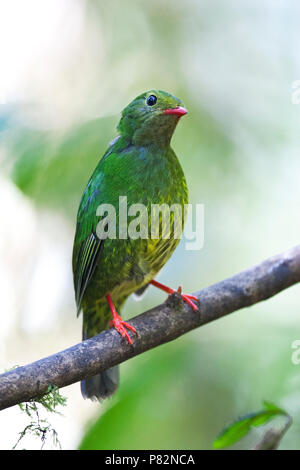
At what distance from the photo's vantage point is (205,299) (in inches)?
145

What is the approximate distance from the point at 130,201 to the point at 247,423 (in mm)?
1587

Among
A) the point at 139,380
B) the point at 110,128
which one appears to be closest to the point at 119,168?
the point at 110,128

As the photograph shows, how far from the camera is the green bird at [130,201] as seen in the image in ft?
12.4

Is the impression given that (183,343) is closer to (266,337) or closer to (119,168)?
(266,337)

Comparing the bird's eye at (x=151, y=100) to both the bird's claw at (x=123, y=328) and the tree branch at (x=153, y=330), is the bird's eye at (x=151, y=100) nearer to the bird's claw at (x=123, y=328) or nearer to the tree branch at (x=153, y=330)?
the tree branch at (x=153, y=330)

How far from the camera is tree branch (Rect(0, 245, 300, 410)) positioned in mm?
2707

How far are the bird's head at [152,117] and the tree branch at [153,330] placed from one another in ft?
3.57

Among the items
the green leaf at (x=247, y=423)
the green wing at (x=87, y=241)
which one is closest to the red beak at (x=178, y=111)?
the green wing at (x=87, y=241)

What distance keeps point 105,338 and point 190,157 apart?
2.04 metres

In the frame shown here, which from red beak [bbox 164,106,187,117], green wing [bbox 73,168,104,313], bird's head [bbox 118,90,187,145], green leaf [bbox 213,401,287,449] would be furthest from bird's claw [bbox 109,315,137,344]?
red beak [bbox 164,106,187,117]

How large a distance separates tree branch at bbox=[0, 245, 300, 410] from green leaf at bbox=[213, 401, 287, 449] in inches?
27.8

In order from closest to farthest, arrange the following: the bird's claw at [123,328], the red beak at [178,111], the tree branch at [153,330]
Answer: the tree branch at [153,330] → the bird's claw at [123,328] → the red beak at [178,111]
